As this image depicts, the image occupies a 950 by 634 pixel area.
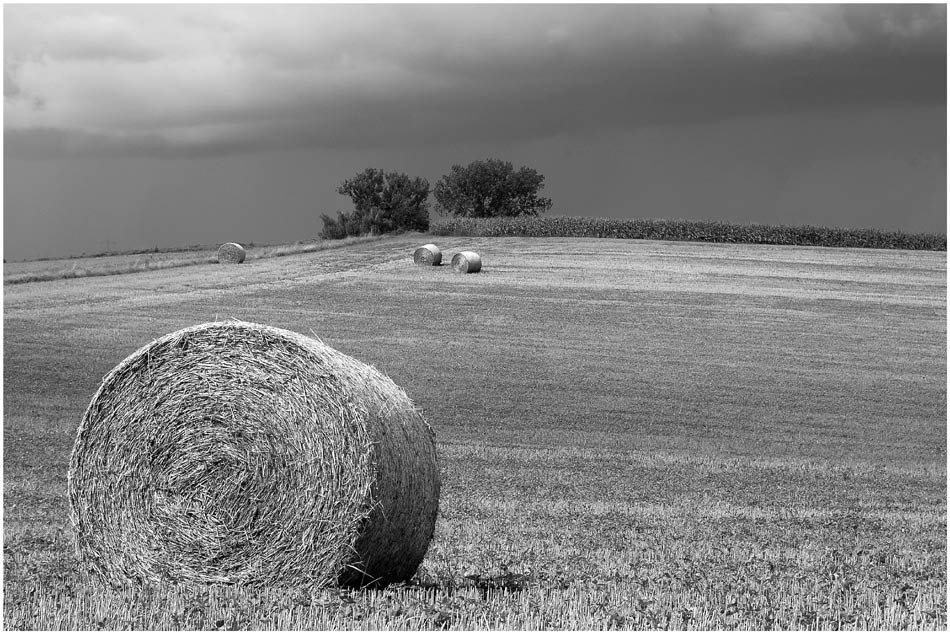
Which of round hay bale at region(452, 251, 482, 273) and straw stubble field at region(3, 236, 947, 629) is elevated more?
round hay bale at region(452, 251, 482, 273)

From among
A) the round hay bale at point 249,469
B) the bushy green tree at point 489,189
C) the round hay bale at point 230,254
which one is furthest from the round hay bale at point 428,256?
the bushy green tree at point 489,189

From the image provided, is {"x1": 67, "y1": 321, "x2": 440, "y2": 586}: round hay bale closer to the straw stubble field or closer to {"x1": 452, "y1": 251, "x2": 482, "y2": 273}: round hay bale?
the straw stubble field

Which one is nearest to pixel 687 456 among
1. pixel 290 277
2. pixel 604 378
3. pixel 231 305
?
pixel 604 378

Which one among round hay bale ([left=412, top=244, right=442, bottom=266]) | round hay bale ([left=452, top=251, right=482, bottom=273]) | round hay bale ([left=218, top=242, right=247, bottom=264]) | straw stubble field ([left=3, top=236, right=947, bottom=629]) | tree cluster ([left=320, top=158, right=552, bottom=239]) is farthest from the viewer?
tree cluster ([left=320, top=158, right=552, bottom=239])

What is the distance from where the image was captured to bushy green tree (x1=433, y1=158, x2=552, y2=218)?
283ft

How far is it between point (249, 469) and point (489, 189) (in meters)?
80.1

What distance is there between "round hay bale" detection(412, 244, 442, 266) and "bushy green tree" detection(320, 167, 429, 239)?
4666cm

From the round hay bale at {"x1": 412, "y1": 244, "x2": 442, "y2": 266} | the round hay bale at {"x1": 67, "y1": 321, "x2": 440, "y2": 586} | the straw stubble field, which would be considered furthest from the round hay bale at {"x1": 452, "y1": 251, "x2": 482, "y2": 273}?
the round hay bale at {"x1": 67, "y1": 321, "x2": 440, "y2": 586}

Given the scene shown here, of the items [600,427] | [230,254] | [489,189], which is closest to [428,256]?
[230,254]

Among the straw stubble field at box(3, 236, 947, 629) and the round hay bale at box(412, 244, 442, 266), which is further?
the round hay bale at box(412, 244, 442, 266)

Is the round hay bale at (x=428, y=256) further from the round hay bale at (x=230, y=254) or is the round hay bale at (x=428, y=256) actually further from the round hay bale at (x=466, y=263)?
the round hay bale at (x=230, y=254)

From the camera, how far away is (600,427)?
18719mm

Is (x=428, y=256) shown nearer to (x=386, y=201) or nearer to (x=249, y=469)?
(x=249, y=469)

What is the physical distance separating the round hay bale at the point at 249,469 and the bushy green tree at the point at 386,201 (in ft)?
261
